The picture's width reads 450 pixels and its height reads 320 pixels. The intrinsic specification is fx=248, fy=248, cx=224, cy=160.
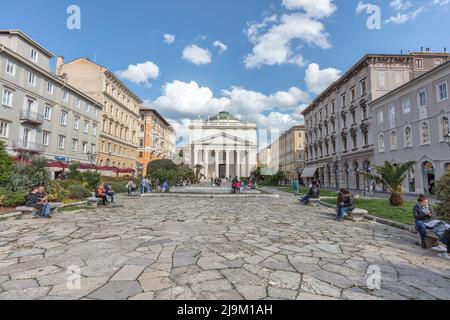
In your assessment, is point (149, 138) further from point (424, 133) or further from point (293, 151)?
point (424, 133)

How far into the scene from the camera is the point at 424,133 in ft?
74.6

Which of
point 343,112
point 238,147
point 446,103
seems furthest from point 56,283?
point 238,147

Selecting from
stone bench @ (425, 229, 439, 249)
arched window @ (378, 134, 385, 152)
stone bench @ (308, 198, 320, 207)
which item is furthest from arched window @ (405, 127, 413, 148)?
stone bench @ (425, 229, 439, 249)

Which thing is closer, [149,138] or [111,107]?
[111,107]

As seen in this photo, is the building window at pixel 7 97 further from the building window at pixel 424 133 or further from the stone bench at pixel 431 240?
the building window at pixel 424 133

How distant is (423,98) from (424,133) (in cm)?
328

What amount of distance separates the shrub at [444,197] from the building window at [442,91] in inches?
725

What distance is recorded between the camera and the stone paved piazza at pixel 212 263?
3340 millimetres

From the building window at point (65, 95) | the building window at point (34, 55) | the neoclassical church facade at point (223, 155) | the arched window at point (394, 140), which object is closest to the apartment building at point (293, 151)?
the neoclassical church facade at point (223, 155)

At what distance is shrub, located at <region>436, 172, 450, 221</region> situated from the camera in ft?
22.8

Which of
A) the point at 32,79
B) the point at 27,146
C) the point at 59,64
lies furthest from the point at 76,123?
the point at 59,64

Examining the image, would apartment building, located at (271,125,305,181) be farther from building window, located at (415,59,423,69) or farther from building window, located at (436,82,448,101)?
building window, located at (436,82,448,101)

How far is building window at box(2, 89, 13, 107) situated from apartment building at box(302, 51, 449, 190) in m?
36.1
